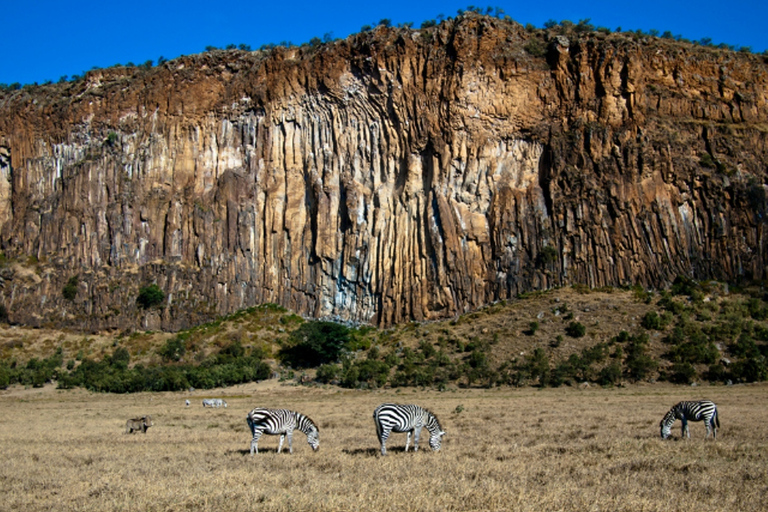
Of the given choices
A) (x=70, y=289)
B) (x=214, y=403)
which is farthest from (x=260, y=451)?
(x=70, y=289)

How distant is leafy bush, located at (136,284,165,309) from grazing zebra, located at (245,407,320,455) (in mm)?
45781

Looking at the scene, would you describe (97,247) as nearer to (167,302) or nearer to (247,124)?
(167,302)

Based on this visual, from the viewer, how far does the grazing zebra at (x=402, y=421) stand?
50.3 ft

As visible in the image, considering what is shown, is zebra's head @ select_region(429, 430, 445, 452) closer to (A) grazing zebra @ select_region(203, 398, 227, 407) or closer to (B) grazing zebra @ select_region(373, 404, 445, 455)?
(B) grazing zebra @ select_region(373, 404, 445, 455)

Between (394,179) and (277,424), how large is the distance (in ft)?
145

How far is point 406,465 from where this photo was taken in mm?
14102

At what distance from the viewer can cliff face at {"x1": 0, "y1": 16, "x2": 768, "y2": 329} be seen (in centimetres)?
5403

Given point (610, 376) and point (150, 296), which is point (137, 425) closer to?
point (610, 376)

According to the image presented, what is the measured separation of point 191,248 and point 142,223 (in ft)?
17.0

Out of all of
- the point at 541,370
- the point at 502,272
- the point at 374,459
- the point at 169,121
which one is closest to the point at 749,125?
the point at 502,272

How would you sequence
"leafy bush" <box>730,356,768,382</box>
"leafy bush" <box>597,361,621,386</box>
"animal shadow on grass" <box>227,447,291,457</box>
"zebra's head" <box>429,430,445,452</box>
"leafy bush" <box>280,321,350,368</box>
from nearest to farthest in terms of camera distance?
"zebra's head" <box>429,430,445,452</box>, "animal shadow on grass" <box>227,447,291,457</box>, "leafy bush" <box>730,356,768,382</box>, "leafy bush" <box>597,361,621,386</box>, "leafy bush" <box>280,321,350,368</box>

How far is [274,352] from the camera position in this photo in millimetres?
54250

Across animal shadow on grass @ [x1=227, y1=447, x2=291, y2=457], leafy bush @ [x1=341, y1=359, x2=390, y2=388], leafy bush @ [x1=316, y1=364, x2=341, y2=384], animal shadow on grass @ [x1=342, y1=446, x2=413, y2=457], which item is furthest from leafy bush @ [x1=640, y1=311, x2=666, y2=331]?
animal shadow on grass @ [x1=227, y1=447, x2=291, y2=457]

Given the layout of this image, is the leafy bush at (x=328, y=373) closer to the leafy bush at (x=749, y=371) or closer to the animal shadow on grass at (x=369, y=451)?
the leafy bush at (x=749, y=371)
